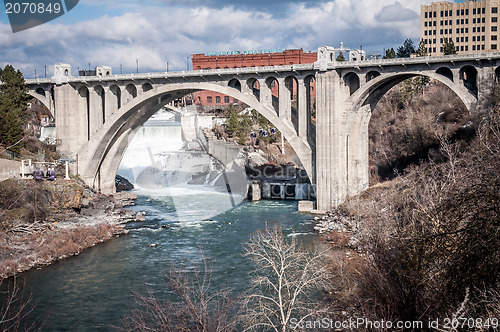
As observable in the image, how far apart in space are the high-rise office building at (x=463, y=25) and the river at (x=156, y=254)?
35086 millimetres

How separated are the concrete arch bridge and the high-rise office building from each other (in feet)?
95.7

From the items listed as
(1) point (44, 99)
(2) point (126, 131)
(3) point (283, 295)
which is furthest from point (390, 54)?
(3) point (283, 295)

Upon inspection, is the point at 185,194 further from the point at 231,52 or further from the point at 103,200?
the point at 231,52

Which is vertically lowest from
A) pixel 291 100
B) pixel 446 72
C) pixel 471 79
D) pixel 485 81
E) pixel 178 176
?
pixel 178 176

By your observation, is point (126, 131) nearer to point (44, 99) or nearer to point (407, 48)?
point (44, 99)

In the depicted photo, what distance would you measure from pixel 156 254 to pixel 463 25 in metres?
52.6

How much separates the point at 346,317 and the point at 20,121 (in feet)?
116

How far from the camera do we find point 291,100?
3878 cm

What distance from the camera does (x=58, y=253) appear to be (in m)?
27.4

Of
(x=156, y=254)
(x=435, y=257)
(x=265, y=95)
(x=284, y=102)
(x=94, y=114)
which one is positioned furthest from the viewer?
(x=94, y=114)

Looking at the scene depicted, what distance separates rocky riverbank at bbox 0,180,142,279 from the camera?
26.6m

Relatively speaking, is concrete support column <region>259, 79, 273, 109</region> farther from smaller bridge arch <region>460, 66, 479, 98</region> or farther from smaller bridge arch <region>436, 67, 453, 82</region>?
smaller bridge arch <region>460, 66, 479, 98</region>

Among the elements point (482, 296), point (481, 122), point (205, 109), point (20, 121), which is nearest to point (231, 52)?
point (205, 109)

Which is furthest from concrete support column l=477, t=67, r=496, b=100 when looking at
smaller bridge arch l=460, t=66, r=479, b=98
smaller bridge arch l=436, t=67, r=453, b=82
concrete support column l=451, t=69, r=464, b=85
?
smaller bridge arch l=436, t=67, r=453, b=82
